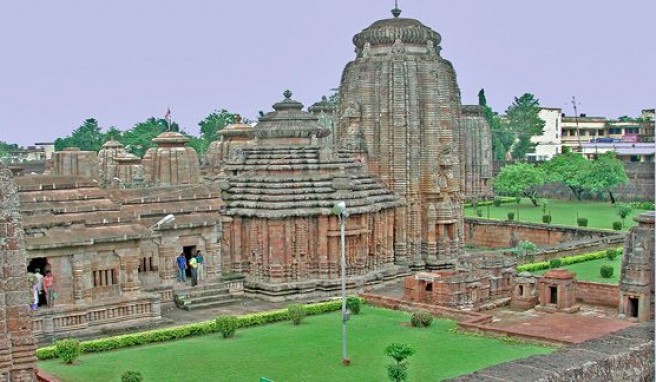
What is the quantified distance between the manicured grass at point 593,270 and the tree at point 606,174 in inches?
773

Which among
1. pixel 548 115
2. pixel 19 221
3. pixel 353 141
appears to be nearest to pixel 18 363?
pixel 19 221

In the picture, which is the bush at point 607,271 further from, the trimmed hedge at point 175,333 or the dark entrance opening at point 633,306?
the trimmed hedge at point 175,333

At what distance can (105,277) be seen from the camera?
838 inches

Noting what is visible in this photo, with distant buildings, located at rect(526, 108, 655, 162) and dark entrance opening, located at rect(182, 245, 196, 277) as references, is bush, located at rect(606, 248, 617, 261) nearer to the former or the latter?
dark entrance opening, located at rect(182, 245, 196, 277)

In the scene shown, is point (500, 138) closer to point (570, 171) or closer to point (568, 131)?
point (568, 131)

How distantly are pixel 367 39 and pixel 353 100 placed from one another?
7.99 feet

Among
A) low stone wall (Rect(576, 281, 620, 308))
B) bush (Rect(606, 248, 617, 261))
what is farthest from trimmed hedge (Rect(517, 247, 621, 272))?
Result: low stone wall (Rect(576, 281, 620, 308))

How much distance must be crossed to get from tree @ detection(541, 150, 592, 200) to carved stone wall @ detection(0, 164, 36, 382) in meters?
42.9

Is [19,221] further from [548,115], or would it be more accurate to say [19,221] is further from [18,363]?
[548,115]

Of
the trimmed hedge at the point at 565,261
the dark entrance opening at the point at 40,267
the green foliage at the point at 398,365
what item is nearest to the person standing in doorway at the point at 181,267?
the dark entrance opening at the point at 40,267

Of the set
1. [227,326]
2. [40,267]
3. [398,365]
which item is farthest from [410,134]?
[398,365]

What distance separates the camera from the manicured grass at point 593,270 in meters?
26.6

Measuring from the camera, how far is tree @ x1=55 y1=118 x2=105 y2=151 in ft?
294

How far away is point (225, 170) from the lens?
2805cm
